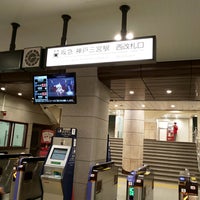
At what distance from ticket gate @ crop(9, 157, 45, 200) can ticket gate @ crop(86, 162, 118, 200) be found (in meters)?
1.09

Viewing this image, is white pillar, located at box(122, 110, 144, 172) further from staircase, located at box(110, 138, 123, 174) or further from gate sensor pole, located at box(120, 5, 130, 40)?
gate sensor pole, located at box(120, 5, 130, 40)

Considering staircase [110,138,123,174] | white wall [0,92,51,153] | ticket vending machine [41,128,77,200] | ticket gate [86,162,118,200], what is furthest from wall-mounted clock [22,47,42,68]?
staircase [110,138,123,174]

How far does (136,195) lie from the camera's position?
3715mm

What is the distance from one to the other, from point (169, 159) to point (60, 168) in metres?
7.97

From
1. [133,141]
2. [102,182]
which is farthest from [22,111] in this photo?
[102,182]

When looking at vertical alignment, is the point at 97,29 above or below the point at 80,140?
above

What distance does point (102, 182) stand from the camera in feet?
14.4

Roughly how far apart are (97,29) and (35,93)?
167cm

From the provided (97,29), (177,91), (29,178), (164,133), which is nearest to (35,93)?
(97,29)

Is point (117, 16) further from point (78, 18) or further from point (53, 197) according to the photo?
point (53, 197)

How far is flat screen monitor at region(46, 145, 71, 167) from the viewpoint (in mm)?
4113

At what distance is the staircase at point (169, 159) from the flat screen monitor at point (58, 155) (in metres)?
6.06

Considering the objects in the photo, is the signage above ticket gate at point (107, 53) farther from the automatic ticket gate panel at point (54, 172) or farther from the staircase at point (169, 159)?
the staircase at point (169, 159)

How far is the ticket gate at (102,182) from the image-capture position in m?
3.86
